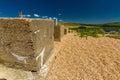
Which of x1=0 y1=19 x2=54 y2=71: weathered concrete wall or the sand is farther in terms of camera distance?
the sand

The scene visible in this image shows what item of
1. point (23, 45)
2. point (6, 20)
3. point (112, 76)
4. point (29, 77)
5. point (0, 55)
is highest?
point (6, 20)

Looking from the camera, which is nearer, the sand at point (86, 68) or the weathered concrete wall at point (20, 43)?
the weathered concrete wall at point (20, 43)

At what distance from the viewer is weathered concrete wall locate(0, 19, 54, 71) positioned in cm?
338

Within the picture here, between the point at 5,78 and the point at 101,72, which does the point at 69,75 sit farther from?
the point at 5,78

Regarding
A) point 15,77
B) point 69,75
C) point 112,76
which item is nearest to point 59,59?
point 69,75

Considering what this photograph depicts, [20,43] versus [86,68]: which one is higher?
[20,43]

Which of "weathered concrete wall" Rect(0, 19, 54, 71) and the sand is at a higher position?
"weathered concrete wall" Rect(0, 19, 54, 71)

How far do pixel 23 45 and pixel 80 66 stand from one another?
2.36m

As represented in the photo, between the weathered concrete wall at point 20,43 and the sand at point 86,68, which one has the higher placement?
the weathered concrete wall at point 20,43

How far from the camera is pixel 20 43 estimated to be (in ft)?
11.5

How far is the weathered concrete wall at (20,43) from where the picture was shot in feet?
11.1

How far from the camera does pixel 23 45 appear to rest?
349cm

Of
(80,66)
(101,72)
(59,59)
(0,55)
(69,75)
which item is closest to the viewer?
(0,55)

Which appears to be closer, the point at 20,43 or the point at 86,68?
the point at 20,43
